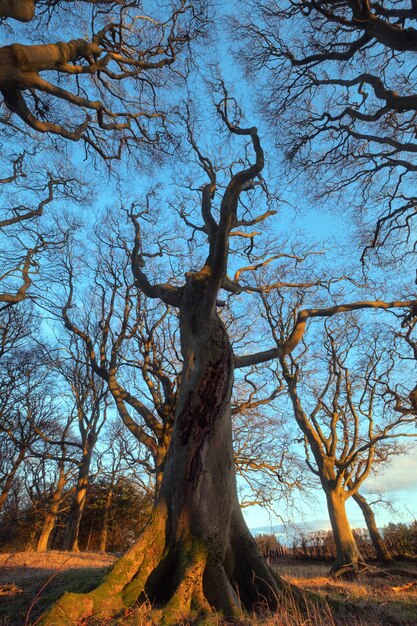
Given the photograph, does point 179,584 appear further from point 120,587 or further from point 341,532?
point 341,532

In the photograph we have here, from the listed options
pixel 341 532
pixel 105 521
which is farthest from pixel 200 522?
pixel 105 521

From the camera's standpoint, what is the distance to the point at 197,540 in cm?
458

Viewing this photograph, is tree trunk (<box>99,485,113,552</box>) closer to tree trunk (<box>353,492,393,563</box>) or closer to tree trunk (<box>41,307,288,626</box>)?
tree trunk (<box>353,492,393,563</box>)

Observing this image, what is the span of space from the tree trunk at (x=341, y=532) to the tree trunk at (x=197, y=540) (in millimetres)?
9502

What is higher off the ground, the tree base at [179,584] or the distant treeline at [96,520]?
the distant treeline at [96,520]

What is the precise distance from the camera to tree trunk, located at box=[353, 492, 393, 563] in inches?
611

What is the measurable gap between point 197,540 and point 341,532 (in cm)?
1077

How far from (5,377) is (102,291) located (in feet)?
21.4

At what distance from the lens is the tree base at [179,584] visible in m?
3.72

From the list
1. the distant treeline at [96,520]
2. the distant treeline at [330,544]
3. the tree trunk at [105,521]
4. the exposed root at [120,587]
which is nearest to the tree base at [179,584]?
the exposed root at [120,587]

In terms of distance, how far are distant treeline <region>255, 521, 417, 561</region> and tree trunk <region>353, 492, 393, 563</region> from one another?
62.2 inches

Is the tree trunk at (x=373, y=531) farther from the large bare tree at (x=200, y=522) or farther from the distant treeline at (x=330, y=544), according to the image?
the large bare tree at (x=200, y=522)

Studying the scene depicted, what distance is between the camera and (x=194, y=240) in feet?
35.0

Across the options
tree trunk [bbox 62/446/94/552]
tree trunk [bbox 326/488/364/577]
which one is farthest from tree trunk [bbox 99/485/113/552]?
tree trunk [bbox 326/488/364/577]
